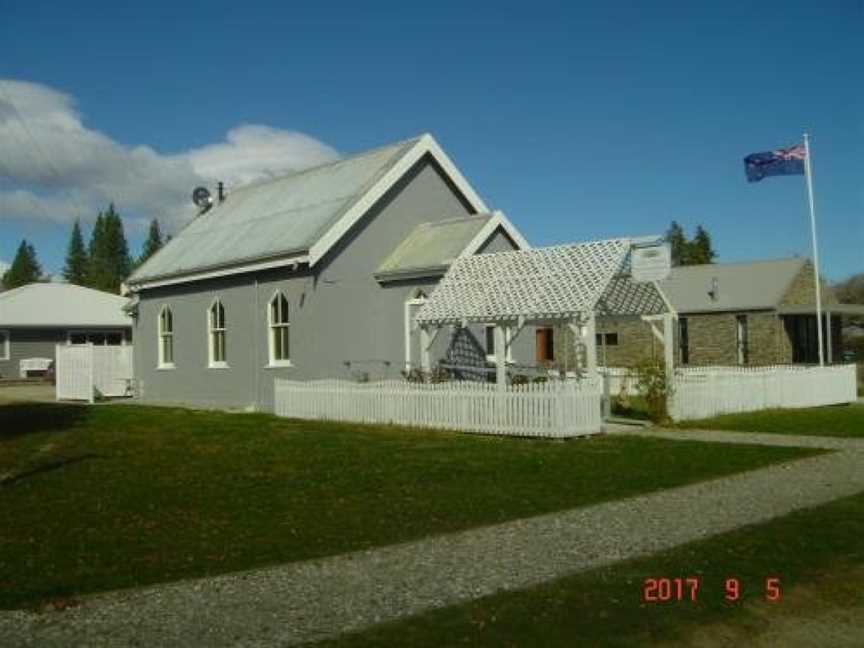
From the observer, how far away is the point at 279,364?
82.8ft

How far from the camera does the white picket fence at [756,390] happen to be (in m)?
21.5

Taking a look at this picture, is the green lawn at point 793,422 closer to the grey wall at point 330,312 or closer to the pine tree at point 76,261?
the grey wall at point 330,312

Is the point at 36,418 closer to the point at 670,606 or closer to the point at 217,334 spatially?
the point at 217,334

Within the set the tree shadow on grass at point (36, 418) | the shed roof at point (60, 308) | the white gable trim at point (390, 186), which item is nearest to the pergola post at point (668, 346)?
the white gable trim at point (390, 186)

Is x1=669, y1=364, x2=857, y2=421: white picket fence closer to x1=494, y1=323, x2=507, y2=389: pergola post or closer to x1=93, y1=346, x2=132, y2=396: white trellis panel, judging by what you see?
x1=494, y1=323, x2=507, y2=389: pergola post

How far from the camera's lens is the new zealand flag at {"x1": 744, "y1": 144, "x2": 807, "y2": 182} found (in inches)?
1232

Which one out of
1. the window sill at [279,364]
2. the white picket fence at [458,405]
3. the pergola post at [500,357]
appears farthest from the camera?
the window sill at [279,364]

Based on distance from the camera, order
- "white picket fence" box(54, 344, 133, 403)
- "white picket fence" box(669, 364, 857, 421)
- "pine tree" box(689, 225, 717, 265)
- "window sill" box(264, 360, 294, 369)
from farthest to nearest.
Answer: "pine tree" box(689, 225, 717, 265) < "white picket fence" box(54, 344, 133, 403) < "window sill" box(264, 360, 294, 369) < "white picket fence" box(669, 364, 857, 421)

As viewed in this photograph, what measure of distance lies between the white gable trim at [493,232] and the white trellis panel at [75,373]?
49.2 feet

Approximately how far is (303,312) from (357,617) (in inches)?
699

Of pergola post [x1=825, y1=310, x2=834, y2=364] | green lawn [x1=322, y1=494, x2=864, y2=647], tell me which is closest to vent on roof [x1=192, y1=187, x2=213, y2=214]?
pergola post [x1=825, y1=310, x2=834, y2=364]

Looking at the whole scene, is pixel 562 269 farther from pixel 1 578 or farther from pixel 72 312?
pixel 72 312

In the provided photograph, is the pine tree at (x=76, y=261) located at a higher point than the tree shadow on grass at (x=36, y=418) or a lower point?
higher

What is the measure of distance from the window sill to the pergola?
13.1 ft
